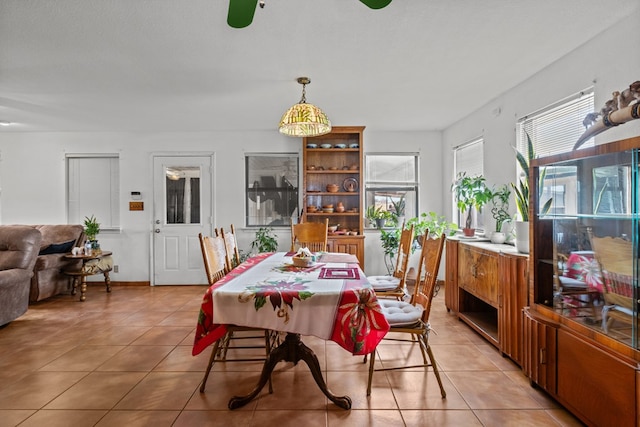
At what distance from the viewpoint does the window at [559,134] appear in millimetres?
2121

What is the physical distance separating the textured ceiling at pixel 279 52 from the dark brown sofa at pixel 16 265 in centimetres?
154

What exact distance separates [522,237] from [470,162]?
2.18 meters

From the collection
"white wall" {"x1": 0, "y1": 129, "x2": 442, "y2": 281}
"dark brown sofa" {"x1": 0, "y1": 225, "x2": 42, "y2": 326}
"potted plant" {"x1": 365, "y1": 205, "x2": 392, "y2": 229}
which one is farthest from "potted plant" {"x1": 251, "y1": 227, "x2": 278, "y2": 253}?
"dark brown sofa" {"x1": 0, "y1": 225, "x2": 42, "y2": 326}

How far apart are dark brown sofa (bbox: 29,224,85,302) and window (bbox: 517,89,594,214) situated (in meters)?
5.60

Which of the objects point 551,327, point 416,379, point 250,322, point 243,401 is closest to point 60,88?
point 250,322

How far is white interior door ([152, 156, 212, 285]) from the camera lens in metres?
5.55

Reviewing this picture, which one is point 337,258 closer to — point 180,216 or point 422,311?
point 422,311

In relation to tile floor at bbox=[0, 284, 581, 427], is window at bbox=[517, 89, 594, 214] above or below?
above

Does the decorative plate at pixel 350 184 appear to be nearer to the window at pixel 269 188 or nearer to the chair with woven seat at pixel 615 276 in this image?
the window at pixel 269 188

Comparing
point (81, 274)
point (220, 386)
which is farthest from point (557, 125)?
point (81, 274)

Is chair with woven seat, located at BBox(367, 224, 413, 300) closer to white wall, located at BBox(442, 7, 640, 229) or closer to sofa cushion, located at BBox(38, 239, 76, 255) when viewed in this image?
white wall, located at BBox(442, 7, 640, 229)

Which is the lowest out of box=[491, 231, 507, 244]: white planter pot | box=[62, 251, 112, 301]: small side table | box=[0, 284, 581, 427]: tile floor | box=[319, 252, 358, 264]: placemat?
box=[0, 284, 581, 427]: tile floor

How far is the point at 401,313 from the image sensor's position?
92.4 inches

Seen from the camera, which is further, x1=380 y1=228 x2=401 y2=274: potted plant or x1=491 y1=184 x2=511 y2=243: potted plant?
x1=380 y1=228 x2=401 y2=274: potted plant
